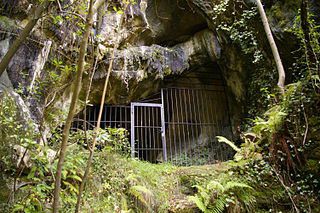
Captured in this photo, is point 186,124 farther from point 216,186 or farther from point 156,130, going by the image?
point 216,186

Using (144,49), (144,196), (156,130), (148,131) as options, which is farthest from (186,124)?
(144,196)

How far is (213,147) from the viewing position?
797 centimetres

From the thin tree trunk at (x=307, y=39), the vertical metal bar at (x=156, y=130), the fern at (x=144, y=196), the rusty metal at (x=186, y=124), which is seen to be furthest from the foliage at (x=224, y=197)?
the vertical metal bar at (x=156, y=130)

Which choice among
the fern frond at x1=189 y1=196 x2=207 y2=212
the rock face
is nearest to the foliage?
the fern frond at x1=189 y1=196 x2=207 y2=212

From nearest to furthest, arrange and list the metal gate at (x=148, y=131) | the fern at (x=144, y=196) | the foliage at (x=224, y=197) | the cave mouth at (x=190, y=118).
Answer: the foliage at (x=224, y=197) < the fern at (x=144, y=196) < the metal gate at (x=148, y=131) < the cave mouth at (x=190, y=118)

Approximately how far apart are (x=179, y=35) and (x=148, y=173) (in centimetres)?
473

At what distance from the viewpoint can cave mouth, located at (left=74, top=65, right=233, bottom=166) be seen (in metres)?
7.72

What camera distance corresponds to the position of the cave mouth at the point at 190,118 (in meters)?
7.72

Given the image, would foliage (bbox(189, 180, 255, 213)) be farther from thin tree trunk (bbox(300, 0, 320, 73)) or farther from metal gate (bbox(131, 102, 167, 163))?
metal gate (bbox(131, 102, 167, 163))

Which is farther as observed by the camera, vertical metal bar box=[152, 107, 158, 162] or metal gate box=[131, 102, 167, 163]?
vertical metal bar box=[152, 107, 158, 162]

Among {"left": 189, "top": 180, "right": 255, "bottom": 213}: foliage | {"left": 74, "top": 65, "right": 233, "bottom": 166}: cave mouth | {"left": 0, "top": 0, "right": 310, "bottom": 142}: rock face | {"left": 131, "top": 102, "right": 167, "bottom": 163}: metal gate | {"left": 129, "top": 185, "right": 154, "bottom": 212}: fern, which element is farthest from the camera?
{"left": 74, "top": 65, "right": 233, "bottom": 166}: cave mouth

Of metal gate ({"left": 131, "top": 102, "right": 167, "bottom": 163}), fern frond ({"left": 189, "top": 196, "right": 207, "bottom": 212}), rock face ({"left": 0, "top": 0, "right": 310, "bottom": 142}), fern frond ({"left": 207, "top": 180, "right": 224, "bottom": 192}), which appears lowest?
fern frond ({"left": 189, "top": 196, "right": 207, "bottom": 212})

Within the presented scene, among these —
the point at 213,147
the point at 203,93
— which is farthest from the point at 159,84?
the point at 213,147

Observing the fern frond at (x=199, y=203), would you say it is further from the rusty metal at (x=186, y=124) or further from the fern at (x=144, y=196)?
the rusty metal at (x=186, y=124)
